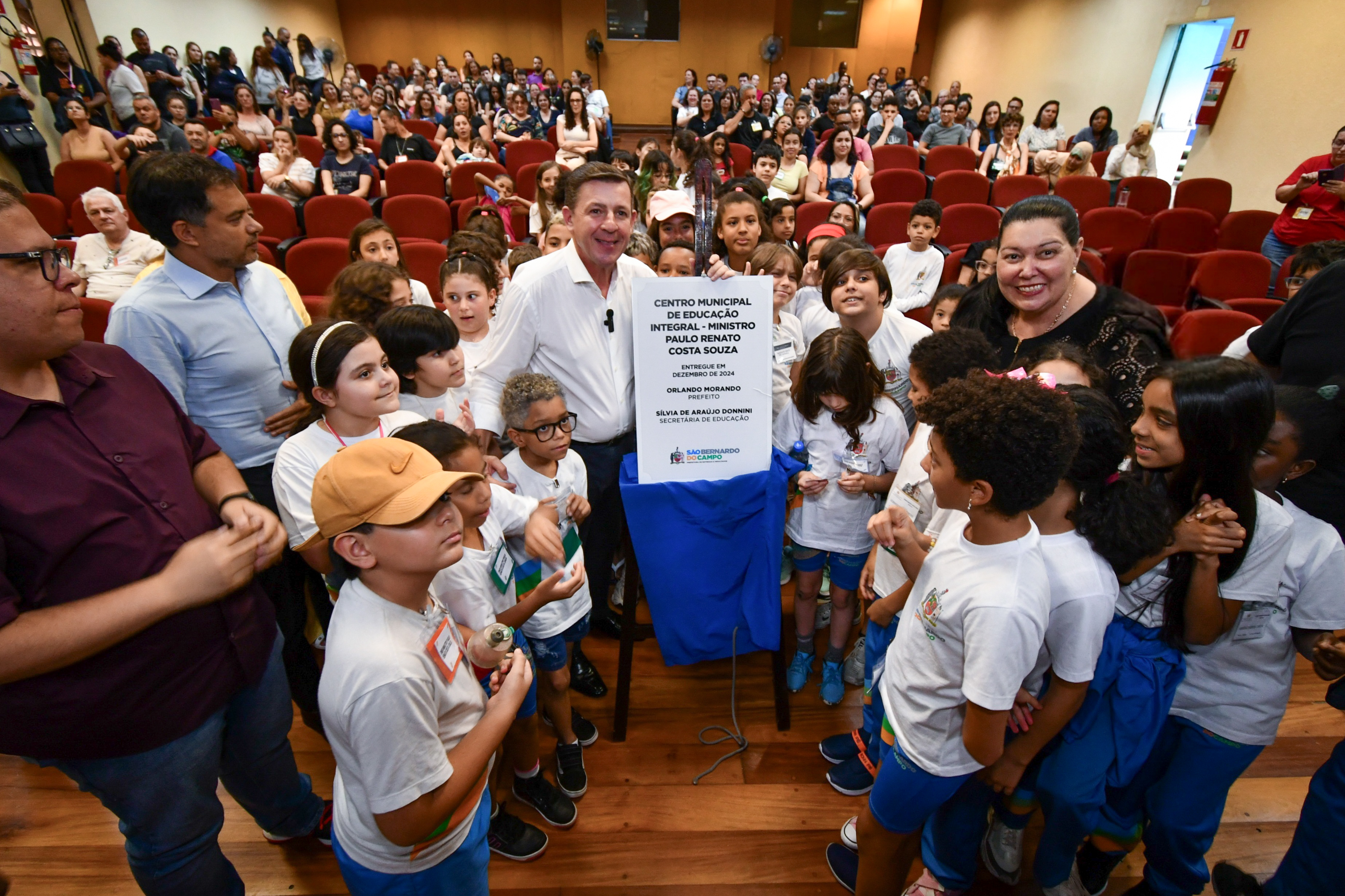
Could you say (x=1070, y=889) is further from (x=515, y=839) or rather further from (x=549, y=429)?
(x=549, y=429)

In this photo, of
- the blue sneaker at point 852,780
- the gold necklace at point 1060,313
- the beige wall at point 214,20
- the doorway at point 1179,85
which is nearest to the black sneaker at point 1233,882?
the blue sneaker at point 852,780

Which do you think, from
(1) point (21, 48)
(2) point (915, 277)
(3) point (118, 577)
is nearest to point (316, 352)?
(3) point (118, 577)

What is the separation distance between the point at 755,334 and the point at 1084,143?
789 cm

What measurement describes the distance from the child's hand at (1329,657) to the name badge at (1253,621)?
0.09 meters

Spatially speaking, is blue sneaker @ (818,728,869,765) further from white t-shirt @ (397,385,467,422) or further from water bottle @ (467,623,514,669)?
white t-shirt @ (397,385,467,422)

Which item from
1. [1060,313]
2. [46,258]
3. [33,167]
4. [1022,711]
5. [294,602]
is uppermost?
[33,167]

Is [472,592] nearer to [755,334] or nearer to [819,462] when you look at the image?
[755,334]

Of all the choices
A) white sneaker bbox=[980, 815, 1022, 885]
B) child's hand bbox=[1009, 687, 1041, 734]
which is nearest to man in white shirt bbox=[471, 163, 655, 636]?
child's hand bbox=[1009, 687, 1041, 734]

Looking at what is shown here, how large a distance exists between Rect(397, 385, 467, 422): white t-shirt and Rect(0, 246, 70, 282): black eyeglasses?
89cm

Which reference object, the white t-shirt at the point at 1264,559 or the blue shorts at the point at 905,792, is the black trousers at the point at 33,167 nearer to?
the blue shorts at the point at 905,792

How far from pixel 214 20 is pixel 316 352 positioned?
43.8 feet

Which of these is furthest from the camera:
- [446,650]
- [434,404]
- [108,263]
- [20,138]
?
[20,138]

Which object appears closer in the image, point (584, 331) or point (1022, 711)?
point (1022, 711)

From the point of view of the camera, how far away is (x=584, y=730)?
2111 millimetres
